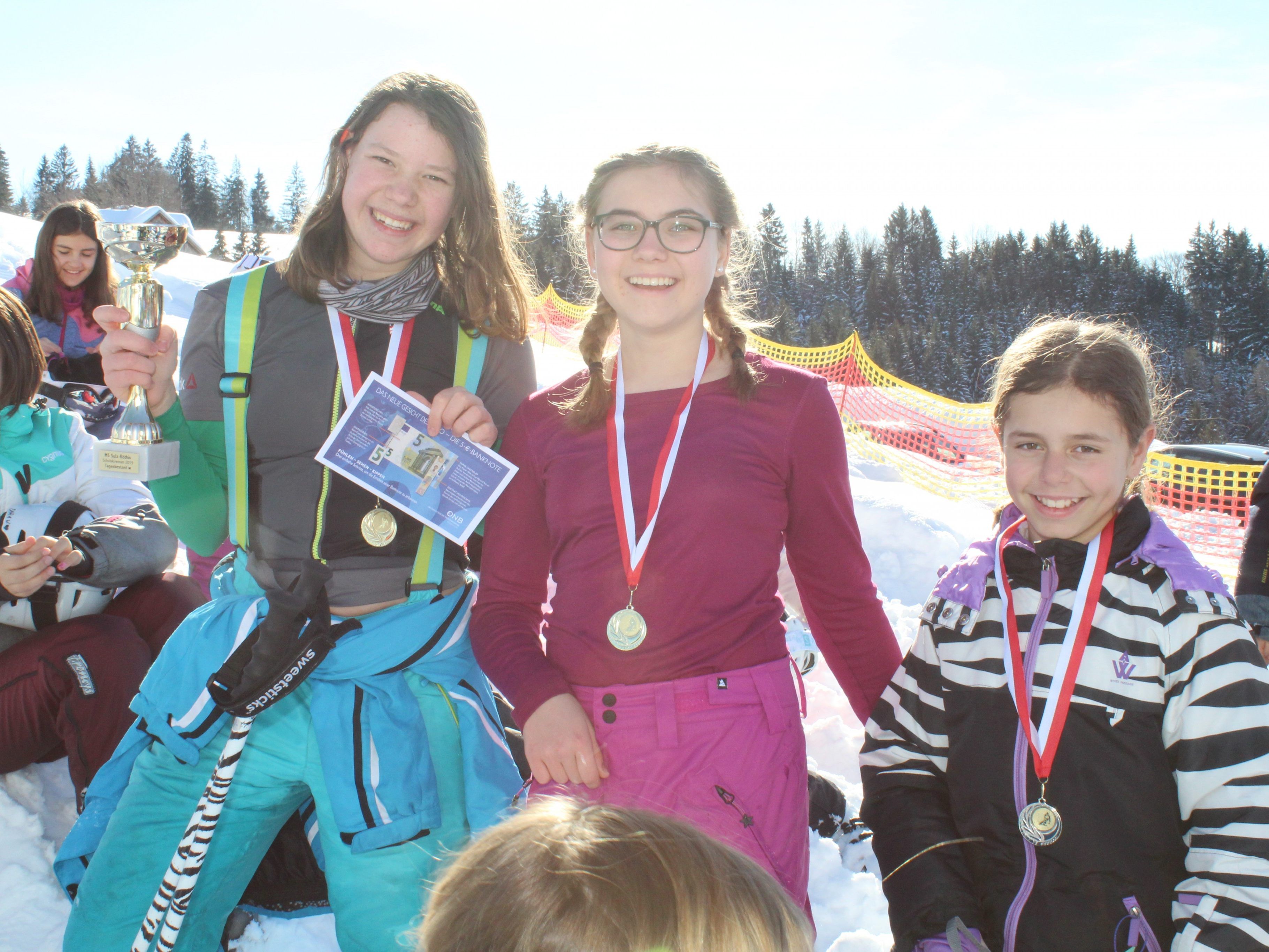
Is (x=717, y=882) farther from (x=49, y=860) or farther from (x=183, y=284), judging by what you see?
(x=183, y=284)

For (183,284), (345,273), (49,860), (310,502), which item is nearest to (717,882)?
(310,502)

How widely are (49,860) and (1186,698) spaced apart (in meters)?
3.37

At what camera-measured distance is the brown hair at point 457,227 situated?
2.12m

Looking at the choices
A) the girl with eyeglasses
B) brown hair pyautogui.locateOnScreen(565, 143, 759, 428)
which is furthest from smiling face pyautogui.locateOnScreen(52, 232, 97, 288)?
the girl with eyeglasses

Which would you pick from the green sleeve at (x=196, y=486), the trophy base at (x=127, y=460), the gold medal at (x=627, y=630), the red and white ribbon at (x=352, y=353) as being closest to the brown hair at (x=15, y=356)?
the green sleeve at (x=196, y=486)

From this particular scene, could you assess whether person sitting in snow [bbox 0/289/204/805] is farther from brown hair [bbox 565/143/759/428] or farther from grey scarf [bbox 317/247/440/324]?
brown hair [bbox 565/143/759/428]

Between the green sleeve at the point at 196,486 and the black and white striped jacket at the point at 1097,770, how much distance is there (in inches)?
72.8

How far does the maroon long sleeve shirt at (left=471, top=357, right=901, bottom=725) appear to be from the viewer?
1854 mm

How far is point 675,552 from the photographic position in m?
1.87

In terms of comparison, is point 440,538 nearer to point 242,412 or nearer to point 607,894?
point 242,412

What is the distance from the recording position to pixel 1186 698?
1569 mm

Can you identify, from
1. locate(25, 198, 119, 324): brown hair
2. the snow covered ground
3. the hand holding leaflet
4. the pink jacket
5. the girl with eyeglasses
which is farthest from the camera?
the pink jacket

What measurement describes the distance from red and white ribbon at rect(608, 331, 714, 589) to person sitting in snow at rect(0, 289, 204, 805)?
1948mm

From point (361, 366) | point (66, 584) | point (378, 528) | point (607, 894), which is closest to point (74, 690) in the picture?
point (66, 584)
